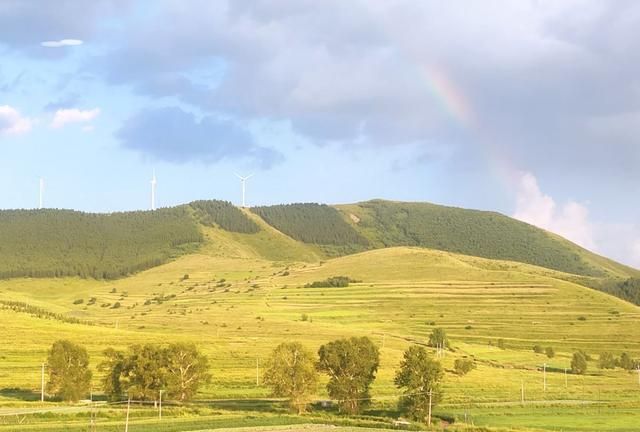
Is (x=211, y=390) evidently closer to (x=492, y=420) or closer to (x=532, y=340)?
(x=492, y=420)

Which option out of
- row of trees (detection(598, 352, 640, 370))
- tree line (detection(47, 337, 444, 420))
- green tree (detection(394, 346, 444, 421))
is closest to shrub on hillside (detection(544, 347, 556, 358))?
row of trees (detection(598, 352, 640, 370))

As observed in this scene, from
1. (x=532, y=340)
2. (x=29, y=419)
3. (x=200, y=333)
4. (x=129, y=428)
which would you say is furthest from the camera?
(x=532, y=340)

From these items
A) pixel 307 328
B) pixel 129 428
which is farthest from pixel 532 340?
pixel 129 428

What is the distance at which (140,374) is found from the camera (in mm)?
103000

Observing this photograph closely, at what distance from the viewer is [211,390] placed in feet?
381

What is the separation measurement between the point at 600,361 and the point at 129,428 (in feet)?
365

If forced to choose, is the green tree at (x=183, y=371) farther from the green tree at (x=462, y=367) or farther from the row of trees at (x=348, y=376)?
the green tree at (x=462, y=367)

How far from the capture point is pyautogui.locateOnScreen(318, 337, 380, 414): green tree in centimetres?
9969

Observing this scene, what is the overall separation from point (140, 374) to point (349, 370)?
2592 centimetres

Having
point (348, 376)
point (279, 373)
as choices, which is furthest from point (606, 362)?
point (279, 373)

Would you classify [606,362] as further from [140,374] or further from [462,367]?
[140,374]

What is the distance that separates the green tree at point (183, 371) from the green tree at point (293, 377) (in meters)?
10.6

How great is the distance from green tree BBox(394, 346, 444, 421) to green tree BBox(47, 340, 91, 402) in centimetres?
4053

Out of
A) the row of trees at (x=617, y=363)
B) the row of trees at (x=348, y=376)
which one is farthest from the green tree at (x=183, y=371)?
the row of trees at (x=617, y=363)
